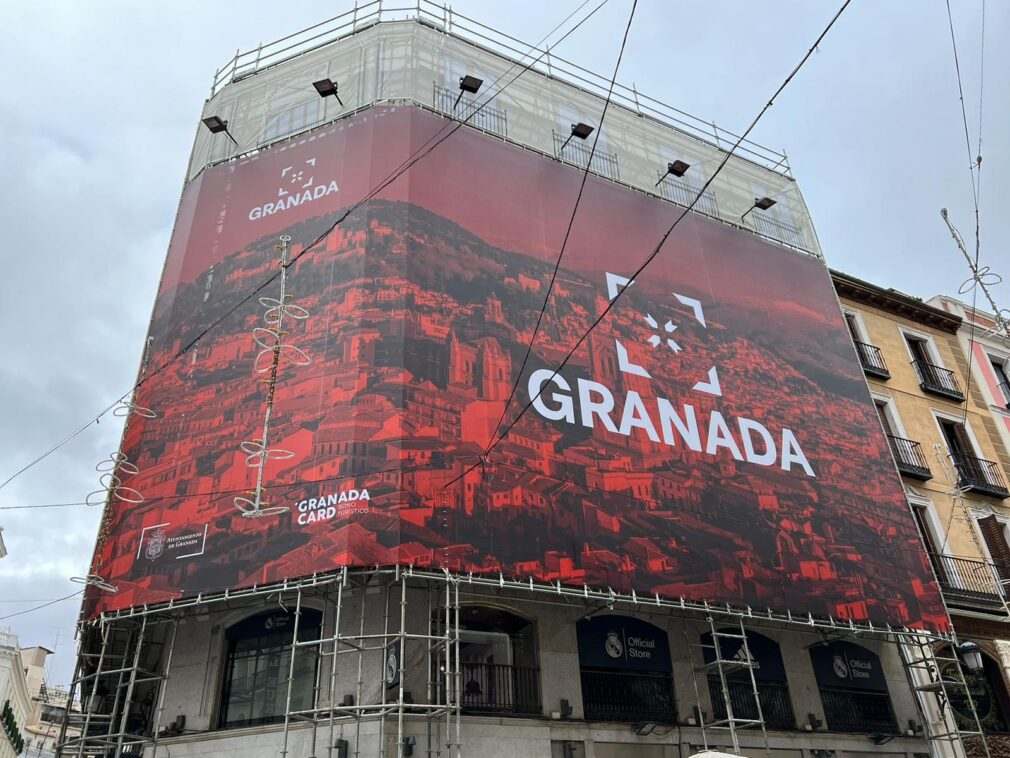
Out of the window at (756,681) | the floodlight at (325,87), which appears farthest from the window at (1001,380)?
the floodlight at (325,87)

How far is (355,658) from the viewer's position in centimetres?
1386

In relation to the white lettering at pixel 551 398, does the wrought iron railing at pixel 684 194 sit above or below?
above

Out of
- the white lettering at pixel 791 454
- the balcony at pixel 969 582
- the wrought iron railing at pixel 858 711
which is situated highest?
the white lettering at pixel 791 454

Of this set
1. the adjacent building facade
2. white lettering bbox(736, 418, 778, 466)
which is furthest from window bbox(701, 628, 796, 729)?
the adjacent building facade

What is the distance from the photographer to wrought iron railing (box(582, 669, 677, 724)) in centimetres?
1570

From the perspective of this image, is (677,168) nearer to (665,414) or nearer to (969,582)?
(665,414)

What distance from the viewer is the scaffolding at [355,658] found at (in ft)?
42.5

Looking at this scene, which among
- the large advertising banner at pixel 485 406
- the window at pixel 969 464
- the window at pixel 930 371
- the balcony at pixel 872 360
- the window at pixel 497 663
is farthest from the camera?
the window at pixel 930 371

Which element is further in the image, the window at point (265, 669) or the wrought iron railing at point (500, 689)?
the wrought iron railing at point (500, 689)

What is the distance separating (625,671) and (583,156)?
13287 mm

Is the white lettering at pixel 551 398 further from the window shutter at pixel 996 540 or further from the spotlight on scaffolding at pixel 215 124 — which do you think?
the window shutter at pixel 996 540

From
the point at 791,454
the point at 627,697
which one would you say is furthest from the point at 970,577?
the point at 627,697

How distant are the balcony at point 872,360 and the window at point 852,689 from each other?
908 cm

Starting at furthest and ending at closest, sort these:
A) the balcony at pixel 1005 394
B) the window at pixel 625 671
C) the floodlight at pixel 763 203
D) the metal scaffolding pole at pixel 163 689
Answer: the balcony at pixel 1005 394 < the floodlight at pixel 763 203 < the window at pixel 625 671 < the metal scaffolding pole at pixel 163 689
